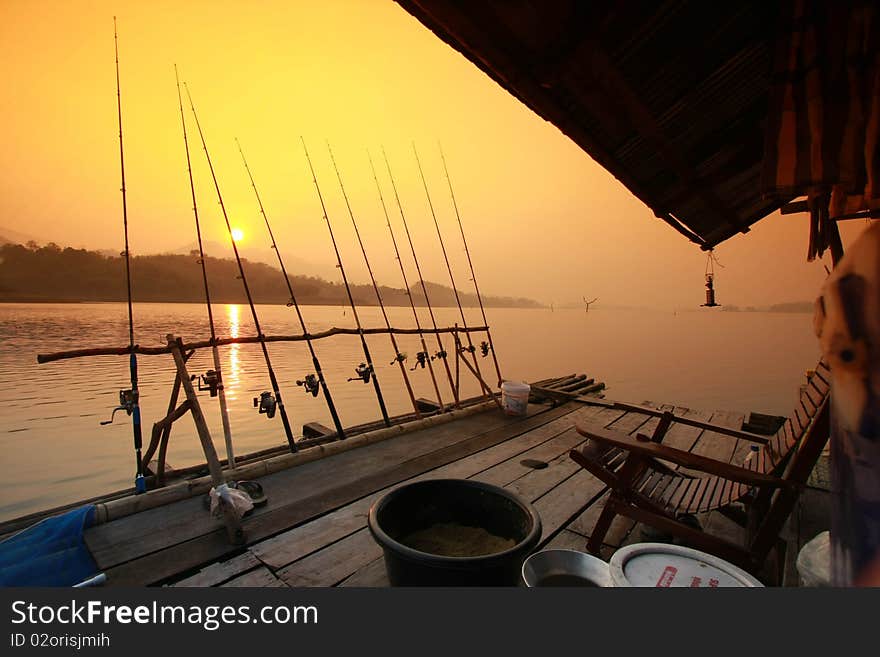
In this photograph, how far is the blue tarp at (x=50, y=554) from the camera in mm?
2361

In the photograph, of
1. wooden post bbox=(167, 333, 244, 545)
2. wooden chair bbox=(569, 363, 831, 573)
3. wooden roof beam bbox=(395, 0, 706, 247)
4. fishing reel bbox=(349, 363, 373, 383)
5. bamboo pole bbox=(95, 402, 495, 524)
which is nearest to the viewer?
wooden roof beam bbox=(395, 0, 706, 247)

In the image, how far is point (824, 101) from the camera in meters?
2.07

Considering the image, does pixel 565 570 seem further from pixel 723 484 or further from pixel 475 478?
pixel 475 478

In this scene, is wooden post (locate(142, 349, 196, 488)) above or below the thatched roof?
below

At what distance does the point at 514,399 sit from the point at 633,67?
4770 mm

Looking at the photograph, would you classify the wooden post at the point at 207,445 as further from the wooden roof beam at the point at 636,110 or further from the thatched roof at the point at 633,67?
the wooden roof beam at the point at 636,110

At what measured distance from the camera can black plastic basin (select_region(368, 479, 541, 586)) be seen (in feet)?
5.41

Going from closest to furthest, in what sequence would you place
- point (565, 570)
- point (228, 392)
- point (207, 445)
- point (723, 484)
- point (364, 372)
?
1. point (565, 570)
2. point (723, 484)
3. point (207, 445)
4. point (364, 372)
5. point (228, 392)

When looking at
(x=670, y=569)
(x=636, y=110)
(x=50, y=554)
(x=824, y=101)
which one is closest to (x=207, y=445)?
(x=50, y=554)

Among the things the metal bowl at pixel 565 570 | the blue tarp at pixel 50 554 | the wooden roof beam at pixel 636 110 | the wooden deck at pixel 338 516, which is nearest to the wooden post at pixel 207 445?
the wooden deck at pixel 338 516

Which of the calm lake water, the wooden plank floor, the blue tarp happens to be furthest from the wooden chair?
the calm lake water

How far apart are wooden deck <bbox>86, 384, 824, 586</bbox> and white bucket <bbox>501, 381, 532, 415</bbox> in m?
0.80

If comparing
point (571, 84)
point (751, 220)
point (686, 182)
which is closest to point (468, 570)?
point (571, 84)

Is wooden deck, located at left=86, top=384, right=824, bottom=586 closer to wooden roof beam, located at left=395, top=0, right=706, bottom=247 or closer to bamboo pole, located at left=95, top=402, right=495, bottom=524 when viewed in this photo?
bamboo pole, located at left=95, top=402, right=495, bottom=524
